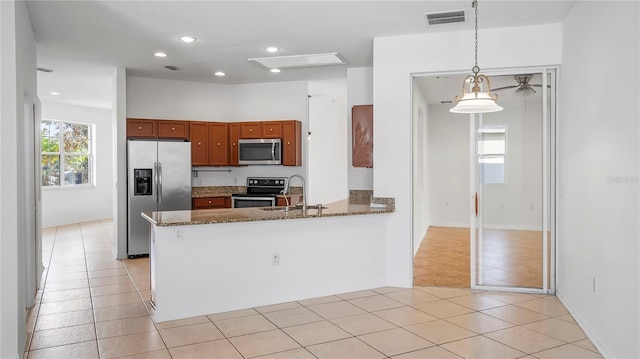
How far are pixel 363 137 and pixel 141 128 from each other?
351 centimetres

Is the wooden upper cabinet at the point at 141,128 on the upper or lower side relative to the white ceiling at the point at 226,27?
lower

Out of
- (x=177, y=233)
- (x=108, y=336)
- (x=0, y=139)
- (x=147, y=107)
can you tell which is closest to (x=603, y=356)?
(x=177, y=233)

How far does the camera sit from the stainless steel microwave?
7.42 m

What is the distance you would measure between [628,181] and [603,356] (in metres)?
1.21

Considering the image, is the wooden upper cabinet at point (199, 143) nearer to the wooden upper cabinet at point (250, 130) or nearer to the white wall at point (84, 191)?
the wooden upper cabinet at point (250, 130)

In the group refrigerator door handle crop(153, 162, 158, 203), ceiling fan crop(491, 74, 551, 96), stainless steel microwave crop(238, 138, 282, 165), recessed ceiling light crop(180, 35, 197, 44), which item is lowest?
refrigerator door handle crop(153, 162, 158, 203)

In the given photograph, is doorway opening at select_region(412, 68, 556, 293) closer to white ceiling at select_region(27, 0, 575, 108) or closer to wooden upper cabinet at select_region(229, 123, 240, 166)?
white ceiling at select_region(27, 0, 575, 108)

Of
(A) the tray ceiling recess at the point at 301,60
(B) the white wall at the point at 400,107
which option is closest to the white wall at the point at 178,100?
(A) the tray ceiling recess at the point at 301,60

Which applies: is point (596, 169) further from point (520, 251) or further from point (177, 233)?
point (177, 233)

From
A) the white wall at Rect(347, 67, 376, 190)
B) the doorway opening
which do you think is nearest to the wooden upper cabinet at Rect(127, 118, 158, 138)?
the white wall at Rect(347, 67, 376, 190)

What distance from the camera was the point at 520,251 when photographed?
16.0 feet

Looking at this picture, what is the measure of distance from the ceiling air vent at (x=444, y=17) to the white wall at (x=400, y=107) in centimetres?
37

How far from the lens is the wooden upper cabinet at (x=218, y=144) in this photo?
751 cm

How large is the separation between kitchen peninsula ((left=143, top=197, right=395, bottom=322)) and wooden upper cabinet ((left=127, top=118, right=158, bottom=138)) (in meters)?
2.98
